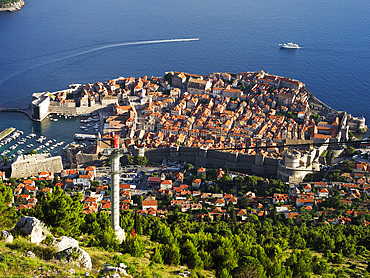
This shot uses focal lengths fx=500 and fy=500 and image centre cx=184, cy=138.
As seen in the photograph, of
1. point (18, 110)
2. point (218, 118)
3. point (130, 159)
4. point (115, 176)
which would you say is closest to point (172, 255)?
point (115, 176)

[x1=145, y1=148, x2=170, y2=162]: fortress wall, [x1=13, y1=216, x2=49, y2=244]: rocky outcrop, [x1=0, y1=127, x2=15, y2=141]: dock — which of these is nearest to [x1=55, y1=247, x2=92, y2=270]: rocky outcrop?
[x1=13, y1=216, x2=49, y2=244]: rocky outcrop

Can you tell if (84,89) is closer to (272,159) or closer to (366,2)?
(272,159)

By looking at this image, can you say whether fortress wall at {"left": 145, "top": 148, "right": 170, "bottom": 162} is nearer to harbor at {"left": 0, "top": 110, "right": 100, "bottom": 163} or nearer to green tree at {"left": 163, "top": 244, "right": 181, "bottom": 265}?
harbor at {"left": 0, "top": 110, "right": 100, "bottom": 163}

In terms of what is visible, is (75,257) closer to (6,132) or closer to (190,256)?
(190,256)

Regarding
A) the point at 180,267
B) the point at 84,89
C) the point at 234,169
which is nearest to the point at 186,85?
the point at 84,89

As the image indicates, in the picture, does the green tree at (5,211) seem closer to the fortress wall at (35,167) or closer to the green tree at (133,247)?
the green tree at (133,247)
